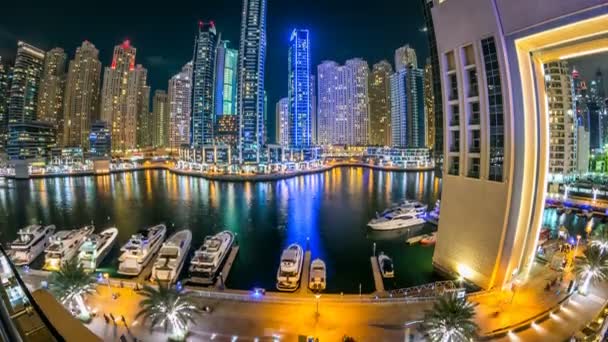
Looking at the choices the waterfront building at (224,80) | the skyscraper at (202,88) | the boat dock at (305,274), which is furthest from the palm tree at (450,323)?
the waterfront building at (224,80)

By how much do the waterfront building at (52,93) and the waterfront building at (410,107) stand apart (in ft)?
510

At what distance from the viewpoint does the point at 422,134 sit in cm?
13375

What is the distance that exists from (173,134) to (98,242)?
532 ft

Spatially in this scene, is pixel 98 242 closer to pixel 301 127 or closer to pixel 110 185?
pixel 110 185

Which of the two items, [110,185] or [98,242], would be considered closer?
[98,242]

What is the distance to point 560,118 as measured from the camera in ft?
168

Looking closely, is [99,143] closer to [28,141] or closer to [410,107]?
[28,141]

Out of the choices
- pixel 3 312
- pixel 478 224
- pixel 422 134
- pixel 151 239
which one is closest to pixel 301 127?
pixel 422 134

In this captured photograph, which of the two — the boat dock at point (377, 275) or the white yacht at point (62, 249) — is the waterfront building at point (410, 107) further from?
the white yacht at point (62, 249)

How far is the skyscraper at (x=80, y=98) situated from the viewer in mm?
140875

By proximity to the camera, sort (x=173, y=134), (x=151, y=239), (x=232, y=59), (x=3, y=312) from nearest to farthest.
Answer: (x=3, y=312) → (x=151, y=239) → (x=232, y=59) → (x=173, y=134)

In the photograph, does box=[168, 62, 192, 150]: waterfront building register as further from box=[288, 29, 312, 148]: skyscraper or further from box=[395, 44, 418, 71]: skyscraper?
box=[395, 44, 418, 71]: skyscraper

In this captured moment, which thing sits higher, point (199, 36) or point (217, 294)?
point (199, 36)

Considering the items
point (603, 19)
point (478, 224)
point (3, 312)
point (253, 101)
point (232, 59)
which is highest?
point (232, 59)
